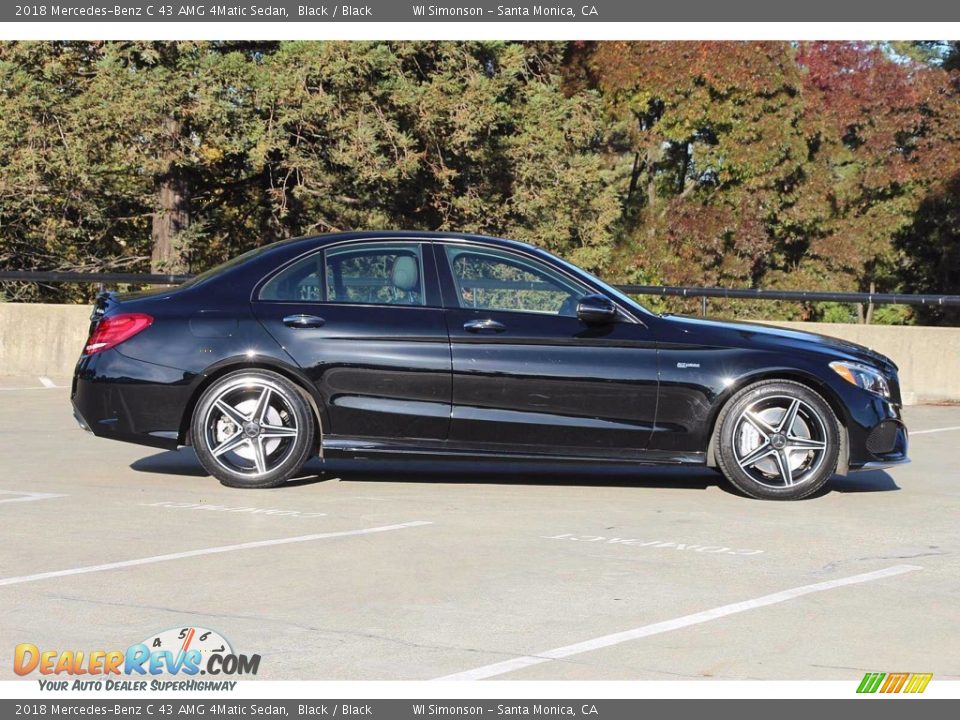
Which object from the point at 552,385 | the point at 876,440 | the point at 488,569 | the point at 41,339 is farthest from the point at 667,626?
the point at 41,339

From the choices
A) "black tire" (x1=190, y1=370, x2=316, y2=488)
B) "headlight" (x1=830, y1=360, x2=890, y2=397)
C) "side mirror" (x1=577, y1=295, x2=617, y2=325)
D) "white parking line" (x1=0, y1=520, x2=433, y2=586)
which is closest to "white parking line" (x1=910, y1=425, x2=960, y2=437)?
"headlight" (x1=830, y1=360, x2=890, y2=397)

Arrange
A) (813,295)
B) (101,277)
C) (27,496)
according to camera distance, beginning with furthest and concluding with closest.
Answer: (813,295) < (101,277) < (27,496)

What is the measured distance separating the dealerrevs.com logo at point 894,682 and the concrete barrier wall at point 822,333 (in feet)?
35.7

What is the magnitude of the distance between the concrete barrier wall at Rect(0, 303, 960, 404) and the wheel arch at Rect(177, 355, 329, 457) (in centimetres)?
766

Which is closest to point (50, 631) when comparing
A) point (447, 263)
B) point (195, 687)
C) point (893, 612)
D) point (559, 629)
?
point (195, 687)

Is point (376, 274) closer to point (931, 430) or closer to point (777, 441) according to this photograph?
point (777, 441)

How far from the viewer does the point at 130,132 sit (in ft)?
87.1

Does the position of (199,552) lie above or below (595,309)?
below

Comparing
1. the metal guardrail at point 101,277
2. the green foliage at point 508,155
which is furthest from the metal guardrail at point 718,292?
the green foliage at point 508,155

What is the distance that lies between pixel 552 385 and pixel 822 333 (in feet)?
26.6

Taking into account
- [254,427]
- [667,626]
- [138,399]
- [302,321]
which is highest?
[302,321]

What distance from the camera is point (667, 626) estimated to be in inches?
231

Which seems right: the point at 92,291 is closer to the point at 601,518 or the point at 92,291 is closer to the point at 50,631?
the point at 601,518

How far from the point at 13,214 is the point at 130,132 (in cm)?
376
